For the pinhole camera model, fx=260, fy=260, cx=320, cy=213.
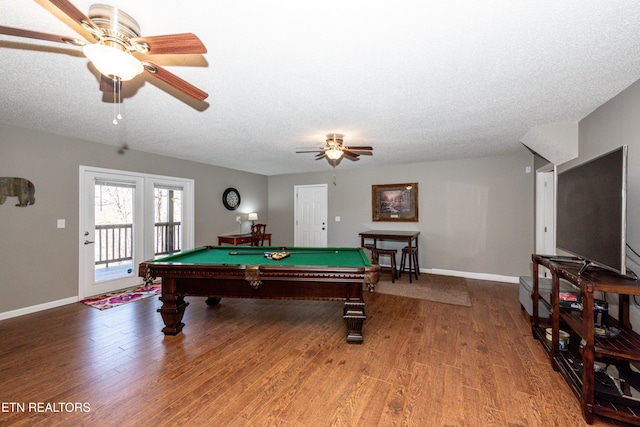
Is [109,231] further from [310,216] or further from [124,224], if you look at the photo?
[310,216]

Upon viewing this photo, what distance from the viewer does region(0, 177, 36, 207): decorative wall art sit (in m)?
3.13

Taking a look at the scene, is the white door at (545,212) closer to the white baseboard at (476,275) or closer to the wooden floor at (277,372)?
the white baseboard at (476,275)

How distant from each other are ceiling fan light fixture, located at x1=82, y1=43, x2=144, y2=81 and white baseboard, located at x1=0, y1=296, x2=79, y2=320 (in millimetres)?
3755

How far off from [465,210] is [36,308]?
22.7ft

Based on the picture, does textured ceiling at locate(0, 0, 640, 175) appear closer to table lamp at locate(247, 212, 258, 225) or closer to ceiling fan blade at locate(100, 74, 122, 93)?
ceiling fan blade at locate(100, 74, 122, 93)

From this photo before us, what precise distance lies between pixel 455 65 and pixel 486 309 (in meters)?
3.12

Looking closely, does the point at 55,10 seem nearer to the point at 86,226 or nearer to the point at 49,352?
the point at 49,352

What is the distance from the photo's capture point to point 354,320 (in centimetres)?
261

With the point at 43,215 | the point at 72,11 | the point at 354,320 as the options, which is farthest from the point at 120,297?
the point at 72,11

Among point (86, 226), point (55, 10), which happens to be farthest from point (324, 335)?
point (86, 226)

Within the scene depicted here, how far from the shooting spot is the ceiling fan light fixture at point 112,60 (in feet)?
4.23

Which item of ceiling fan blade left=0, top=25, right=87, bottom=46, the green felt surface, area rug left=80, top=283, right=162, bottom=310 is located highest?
ceiling fan blade left=0, top=25, right=87, bottom=46

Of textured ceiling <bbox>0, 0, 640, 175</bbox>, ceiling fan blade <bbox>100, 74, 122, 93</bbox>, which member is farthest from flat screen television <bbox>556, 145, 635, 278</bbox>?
ceiling fan blade <bbox>100, 74, 122, 93</bbox>

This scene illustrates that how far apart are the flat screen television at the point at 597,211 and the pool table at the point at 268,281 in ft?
5.35
